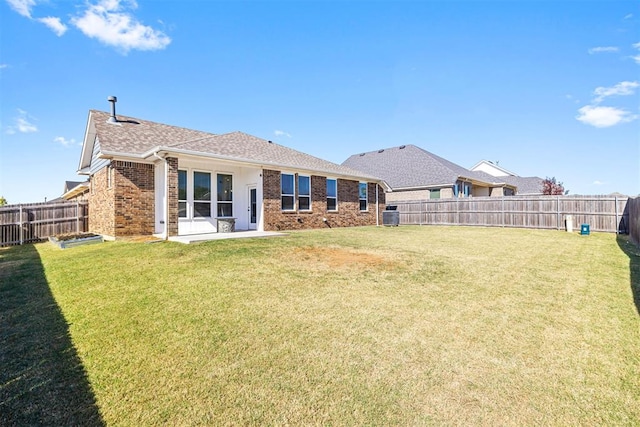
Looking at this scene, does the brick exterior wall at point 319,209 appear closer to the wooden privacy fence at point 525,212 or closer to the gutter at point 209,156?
the gutter at point 209,156

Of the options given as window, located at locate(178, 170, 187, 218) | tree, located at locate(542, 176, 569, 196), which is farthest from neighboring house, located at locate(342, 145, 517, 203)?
window, located at locate(178, 170, 187, 218)

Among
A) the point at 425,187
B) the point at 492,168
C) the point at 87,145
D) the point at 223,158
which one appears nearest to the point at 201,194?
the point at 223,158

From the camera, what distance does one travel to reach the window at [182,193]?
1180 cm

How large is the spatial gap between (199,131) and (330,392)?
17.2m

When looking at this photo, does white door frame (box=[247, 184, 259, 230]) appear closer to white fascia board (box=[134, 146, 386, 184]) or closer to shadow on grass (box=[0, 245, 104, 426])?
white fascia board (box=[134, 146, 386, 184])

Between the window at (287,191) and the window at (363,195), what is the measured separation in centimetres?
562

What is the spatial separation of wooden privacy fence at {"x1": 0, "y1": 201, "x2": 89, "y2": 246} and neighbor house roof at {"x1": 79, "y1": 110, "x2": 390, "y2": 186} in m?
2.75

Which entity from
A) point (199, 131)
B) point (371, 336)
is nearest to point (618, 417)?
point (371, 336)

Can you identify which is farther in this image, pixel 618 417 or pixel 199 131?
pixel 199 131

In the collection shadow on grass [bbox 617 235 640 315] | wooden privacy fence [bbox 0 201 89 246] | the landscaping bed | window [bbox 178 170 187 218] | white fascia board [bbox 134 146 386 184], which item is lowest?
shadow on grass [bbox 617 235 640 315]

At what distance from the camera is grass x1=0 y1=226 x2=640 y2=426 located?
220 centimetres

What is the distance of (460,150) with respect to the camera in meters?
35.6

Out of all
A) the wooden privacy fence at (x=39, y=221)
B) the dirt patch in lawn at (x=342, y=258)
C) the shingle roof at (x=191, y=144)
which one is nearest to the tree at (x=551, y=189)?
the shingle roof at (x=191, y=144)

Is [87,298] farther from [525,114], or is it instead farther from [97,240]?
[525,114]
